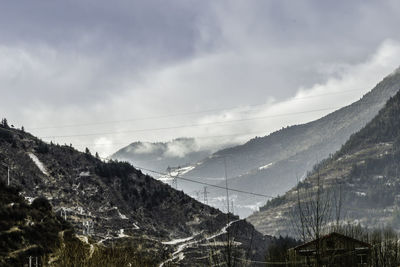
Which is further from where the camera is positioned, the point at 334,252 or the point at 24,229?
the point at 24,229

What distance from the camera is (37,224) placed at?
370 feet

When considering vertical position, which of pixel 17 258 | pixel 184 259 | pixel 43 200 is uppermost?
pixel 43 200

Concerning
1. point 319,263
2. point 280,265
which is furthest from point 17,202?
point 319,263

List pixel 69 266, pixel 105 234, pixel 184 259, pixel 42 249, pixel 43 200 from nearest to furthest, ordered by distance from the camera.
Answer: pixel 69 266 → pixel 42 249 → pixel 43 200 → pixel 184 259 → pixel 105 234

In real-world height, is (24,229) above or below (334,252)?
below

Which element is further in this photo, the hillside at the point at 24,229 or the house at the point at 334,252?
the hillside at the point at 24,229

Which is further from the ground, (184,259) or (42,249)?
(42,249)

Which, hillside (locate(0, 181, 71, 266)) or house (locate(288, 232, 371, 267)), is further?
hillside (locate(0, 181, 71, 266))

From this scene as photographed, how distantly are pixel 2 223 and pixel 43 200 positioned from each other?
29.6 meters

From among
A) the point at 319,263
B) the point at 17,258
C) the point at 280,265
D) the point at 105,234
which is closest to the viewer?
the point at 319,263

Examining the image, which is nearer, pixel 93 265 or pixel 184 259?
pixel 93 265

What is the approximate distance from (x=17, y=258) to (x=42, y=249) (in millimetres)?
9557

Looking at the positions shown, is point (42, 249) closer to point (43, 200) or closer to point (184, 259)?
point (43, 200)

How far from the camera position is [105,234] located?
640 feet
